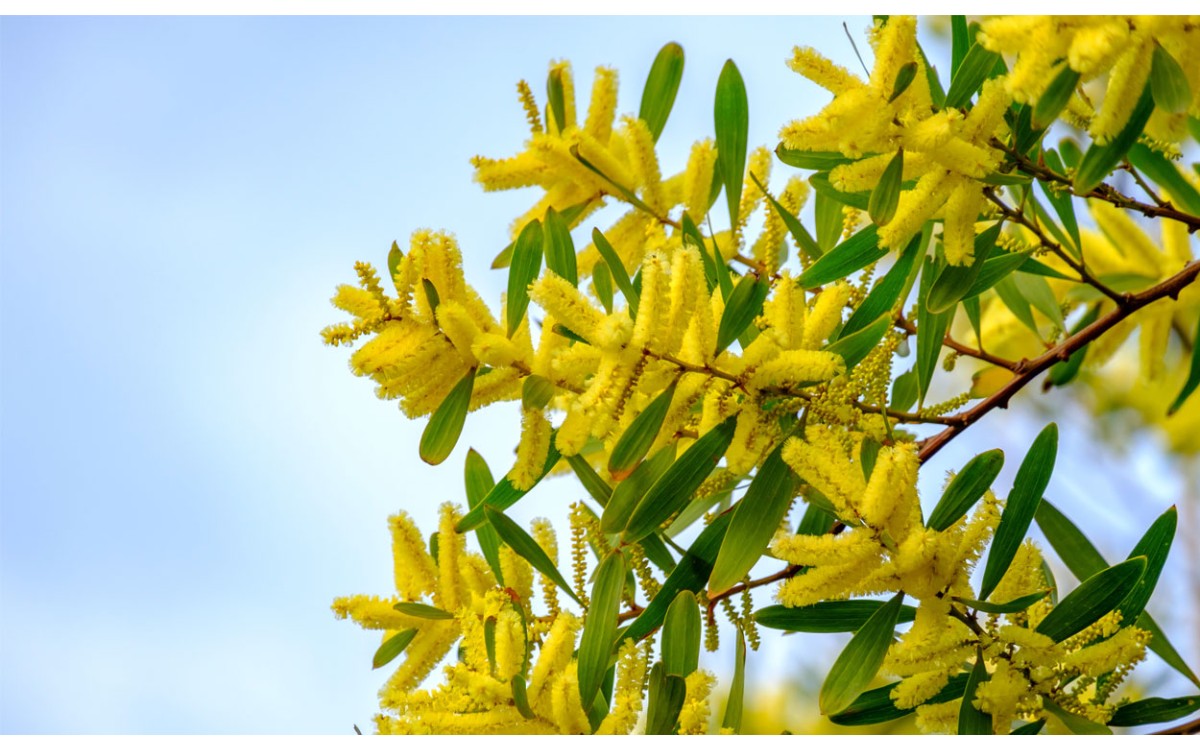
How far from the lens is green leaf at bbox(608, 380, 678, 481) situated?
1009 mm

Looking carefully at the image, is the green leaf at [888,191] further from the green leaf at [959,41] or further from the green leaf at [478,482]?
the green leaf at [478,482]

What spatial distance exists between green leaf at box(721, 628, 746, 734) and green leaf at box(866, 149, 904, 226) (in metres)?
0.53

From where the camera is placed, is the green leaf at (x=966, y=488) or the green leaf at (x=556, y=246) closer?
the green leaf at (x=966, y=488)

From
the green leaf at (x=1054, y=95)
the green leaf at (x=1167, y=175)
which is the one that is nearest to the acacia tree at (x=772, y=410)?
the green leaf at (x=1054, y=95)

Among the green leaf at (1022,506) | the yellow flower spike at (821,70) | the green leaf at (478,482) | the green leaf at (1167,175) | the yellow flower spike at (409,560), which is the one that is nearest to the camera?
the yellow flower spike at (821,70)

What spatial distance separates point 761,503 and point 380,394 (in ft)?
1.34

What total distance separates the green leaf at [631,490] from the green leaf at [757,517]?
100 millimetres

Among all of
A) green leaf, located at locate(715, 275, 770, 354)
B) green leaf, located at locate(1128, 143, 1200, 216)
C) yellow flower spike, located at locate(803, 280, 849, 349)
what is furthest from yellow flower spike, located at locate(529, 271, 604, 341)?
green leaf, located at locate(1128, 143, 1200, 216)

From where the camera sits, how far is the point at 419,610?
1231 millimetres

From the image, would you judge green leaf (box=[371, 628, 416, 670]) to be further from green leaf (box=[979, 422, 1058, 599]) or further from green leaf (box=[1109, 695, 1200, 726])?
green leaf (box=[1109, 695, 1200, 726])

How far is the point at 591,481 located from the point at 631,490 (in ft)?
0.34

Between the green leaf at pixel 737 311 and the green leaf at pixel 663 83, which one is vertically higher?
the green leaf at pixel 663 83

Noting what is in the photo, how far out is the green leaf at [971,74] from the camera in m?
1.02

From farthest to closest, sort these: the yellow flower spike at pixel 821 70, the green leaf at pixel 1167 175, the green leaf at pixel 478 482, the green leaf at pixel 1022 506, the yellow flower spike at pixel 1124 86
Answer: the green leaf at pixel 1167 175, the green leaf at pixel 478 482, the green leaf at pixel 1022 506, the yellow flower spike at pixel 821 70, the yellow flower spike at pixel 1124 86
